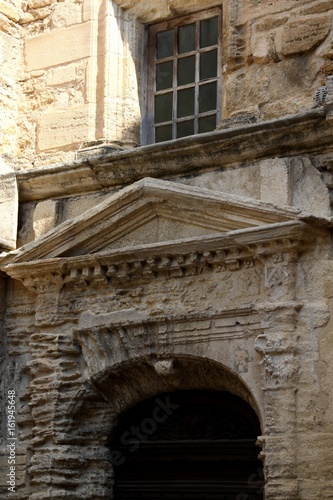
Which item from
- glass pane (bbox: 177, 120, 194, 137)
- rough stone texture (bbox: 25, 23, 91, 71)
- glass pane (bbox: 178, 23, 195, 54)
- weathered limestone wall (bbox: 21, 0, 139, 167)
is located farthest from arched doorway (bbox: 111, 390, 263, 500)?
rough stone texture (bbox: 25, 23, 91, 71)

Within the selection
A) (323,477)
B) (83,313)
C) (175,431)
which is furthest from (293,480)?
(83,313)

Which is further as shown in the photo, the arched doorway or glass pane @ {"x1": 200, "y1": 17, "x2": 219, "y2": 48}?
glass pane @ {"x1": 200, "y1": 17, "x2": 219, "y2": 48}

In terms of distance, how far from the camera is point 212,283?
21.3ft

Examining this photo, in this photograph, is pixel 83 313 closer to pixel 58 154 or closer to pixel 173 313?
pixel 173 313

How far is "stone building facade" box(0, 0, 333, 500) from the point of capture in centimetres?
613

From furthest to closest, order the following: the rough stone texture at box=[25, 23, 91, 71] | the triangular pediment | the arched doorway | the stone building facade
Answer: the rough stone texture at box=[25, 23, 91, 71] < the arched doorway < the triangular pediment < the stone building facade

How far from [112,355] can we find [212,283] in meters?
0.86

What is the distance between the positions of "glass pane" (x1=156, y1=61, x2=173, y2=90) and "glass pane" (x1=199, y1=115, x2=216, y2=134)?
419 millimetres

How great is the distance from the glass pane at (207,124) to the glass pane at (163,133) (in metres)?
0.25

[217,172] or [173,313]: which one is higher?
[217,172]

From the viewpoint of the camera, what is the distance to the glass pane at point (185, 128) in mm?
7278

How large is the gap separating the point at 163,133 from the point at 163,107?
201mm

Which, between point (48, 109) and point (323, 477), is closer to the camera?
point (323, 477)

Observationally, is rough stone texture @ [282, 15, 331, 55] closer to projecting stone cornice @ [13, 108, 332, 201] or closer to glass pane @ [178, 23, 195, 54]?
projecting stone cornice @ [13, 108, 332, 201]
